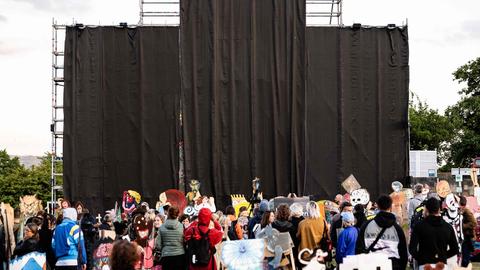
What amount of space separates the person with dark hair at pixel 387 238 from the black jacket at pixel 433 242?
0.14 meters

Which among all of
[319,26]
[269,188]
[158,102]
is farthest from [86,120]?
A: [319,26]

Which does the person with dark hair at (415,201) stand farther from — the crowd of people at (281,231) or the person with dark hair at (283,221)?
the person with dark hair at (283,221)

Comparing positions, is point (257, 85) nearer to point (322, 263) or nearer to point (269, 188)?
point (269, 188)

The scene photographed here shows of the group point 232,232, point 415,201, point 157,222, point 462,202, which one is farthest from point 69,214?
point 415,201

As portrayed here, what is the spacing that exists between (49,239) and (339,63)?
13046mm

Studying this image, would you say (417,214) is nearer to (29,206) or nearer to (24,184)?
(29,206)

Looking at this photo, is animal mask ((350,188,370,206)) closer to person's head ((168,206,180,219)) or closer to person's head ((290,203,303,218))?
person's head ((290,203,303,218))

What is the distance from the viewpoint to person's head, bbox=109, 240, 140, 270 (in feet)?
15.7

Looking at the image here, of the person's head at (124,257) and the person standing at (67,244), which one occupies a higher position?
the person's head at (124,257)

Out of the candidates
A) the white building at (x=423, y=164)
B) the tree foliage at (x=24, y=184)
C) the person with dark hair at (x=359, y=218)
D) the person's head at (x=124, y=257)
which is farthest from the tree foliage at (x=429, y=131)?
the person's head at (x=124, y=257)

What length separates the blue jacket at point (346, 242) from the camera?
9305mm

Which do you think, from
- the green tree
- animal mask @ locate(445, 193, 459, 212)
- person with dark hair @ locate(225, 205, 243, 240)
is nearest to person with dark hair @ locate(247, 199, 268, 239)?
person with dark hair @ locate(225, 205, 243, 240)

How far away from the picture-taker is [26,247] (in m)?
8.80

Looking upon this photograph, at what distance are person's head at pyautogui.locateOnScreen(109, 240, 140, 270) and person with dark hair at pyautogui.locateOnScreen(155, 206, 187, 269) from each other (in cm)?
430
